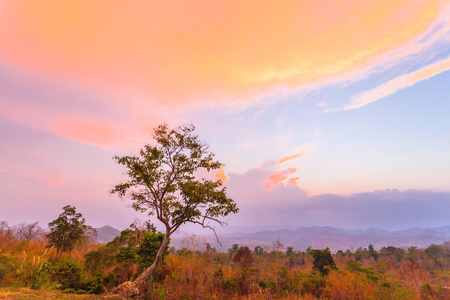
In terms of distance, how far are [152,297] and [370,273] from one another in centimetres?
1680

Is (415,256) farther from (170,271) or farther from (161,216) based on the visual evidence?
(161,216)

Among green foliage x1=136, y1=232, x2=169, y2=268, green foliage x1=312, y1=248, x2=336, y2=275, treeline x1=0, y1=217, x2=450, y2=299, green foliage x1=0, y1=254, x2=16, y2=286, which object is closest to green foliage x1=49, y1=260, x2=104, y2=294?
treeline x1=0, y1=217, x2=450, y2=299

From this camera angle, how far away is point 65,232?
21.1 m

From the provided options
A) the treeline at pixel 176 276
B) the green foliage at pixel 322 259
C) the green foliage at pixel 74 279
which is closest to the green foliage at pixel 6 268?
the treeline at pixel 176 276

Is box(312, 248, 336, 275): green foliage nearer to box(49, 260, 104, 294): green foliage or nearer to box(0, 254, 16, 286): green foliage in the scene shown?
box(49, 260, 104, 294): green foliage

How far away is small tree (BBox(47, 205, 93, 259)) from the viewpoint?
2091 cm

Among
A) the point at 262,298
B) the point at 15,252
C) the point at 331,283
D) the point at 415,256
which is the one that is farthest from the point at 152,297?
the point at 415,256

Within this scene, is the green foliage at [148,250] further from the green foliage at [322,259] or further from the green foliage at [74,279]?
the green foliage at [322,259]

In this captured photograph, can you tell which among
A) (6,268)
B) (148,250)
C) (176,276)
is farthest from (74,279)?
(176,276)

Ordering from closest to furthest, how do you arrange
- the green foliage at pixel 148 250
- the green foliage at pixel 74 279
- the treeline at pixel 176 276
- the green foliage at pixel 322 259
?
1. the treeline at pixel 176 276
2. the green foliage at pixel 74 279
3. the green foliage at pixel 148 250
4. the green foliage at pixel 322 259

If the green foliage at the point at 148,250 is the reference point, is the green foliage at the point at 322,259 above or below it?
below

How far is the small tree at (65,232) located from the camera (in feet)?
68.6

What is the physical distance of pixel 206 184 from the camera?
15492mm

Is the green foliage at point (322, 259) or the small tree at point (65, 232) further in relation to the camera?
the green foliage at point (322, 259)
